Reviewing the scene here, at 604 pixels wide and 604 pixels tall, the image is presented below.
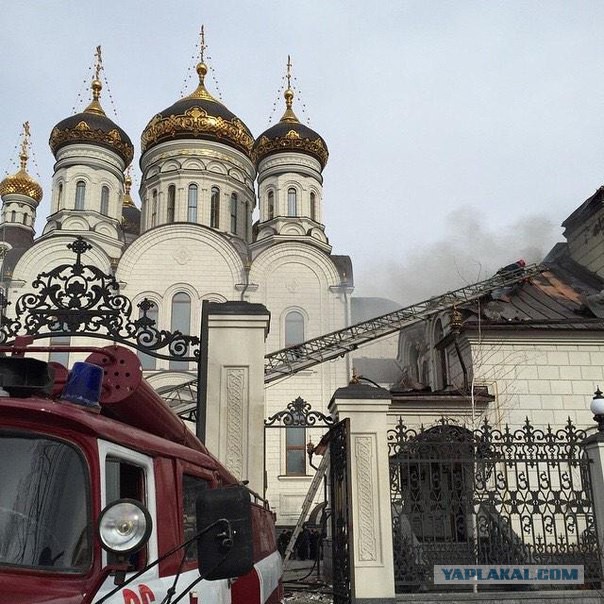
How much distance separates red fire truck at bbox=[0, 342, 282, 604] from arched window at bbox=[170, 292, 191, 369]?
78.5ft

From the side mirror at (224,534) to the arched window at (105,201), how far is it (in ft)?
104

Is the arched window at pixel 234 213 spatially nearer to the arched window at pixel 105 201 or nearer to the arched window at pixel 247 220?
the arched window at pixel 247 220

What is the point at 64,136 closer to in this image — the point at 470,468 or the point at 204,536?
the point at 470,468

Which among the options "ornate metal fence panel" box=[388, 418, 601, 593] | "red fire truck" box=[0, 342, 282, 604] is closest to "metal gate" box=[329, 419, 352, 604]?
"ornate metal fence panel" box=[388, 418, 601, 593]

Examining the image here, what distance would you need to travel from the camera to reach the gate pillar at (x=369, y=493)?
797 cm

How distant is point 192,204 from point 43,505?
31.4 meters

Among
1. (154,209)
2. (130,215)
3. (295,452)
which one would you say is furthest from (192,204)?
(130,215)

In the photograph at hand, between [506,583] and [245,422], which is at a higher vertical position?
[245,422]

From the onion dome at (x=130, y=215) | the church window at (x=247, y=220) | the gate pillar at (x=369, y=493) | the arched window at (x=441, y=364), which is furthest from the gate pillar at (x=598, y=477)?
the onion dome at (x=130, y=215)

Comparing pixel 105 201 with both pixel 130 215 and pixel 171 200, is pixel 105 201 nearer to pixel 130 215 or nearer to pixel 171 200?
pixel 171 200

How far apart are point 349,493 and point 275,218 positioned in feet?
83.6

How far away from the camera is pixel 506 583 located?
26.9ft

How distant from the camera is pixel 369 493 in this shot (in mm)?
8312

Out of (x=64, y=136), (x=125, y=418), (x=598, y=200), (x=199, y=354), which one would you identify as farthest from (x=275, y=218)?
(x=125, y=418)
